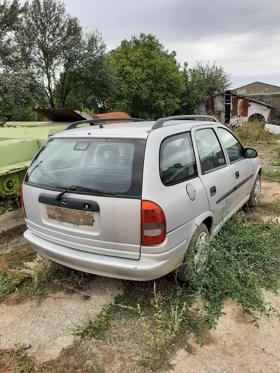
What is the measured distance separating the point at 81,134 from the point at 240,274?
6.92ft

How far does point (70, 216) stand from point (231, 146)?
2536mm

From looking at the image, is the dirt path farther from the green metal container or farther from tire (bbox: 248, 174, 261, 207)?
the green metal container

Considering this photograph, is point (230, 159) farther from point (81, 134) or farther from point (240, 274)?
point (81, 134)

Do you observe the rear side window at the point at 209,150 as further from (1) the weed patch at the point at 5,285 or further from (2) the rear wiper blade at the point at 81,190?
(1) the weed patch at the point at 5,285

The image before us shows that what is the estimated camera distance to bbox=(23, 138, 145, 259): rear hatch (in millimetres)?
2543

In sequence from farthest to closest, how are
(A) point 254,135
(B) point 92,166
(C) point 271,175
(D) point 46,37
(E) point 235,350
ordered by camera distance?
1. (D) point 46,37
2. (A) point 254,135
3. (C) point 271,175
4. (B) point 92,166
5. (E) point 235,350

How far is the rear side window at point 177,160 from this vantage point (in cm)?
276

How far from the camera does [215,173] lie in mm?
3545

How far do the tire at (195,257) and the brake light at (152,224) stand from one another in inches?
21.6

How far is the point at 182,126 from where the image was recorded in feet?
10.8

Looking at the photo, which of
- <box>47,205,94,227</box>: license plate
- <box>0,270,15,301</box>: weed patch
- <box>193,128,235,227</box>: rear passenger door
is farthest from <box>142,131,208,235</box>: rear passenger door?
<box>0,270,15,301</box>: weed patch

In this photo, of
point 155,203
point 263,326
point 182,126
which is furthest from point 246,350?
point 182,126

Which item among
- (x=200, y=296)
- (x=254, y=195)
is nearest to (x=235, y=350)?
(x=200, y=296)

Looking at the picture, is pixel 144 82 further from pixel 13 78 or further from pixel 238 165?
pixel 238 165
